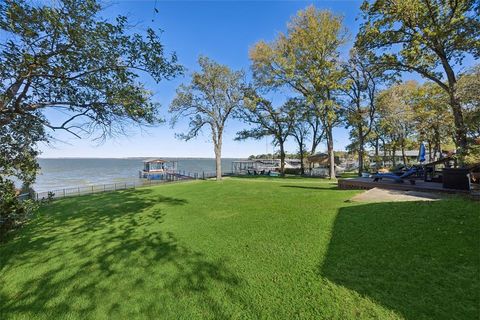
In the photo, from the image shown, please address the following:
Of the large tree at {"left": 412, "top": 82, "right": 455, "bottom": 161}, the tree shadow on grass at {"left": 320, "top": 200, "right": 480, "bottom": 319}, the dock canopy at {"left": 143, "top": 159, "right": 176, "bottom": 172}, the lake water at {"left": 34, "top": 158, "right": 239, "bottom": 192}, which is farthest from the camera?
the dock canopy at {"left": 143, "top": 159, "right": 176, "bottom": 172}

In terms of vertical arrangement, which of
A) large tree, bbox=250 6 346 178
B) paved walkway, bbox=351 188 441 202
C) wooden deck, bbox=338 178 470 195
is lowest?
paved walkway, bbox=351 188 441 202

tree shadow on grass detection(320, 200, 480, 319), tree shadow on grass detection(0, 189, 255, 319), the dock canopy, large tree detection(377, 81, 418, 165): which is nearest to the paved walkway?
tree shadow on grass detection(320, 200, 480, 319)

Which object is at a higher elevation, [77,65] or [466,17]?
[466,17]

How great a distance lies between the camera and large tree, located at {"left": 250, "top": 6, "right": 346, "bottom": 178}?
1758 centimetres

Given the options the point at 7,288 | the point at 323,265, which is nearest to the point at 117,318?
the point at 7,288

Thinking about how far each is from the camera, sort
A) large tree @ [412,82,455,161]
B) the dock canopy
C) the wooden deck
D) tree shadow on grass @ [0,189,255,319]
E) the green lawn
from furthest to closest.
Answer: the dock canopy < large tree @ [412,82,455,161] < the wooden deck < tree shadow on grass @ [0,189,255,319] < the green lawn

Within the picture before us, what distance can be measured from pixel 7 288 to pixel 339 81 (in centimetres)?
2135

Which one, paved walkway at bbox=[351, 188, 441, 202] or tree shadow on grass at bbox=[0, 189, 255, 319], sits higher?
paved walkway at bbox=[351, 188, 441, 202]

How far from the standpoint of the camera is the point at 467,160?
22.0 feet

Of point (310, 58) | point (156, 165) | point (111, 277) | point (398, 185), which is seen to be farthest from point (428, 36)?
point (156, 165)

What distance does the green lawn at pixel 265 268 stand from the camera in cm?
266

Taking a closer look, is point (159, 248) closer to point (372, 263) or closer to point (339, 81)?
point (372, 263)

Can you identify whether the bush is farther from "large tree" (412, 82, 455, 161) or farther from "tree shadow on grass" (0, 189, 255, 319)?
"large tree" (412, 82, 455, 161)

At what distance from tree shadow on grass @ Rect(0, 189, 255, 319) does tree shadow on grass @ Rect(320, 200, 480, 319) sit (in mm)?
1697
